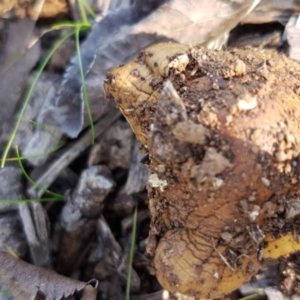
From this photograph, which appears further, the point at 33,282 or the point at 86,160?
the point at 86,160

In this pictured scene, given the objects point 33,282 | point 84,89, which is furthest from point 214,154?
point 33,282

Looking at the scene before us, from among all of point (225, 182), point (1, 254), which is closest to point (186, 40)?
point (225, 182)

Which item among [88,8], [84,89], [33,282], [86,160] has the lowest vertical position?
[33,282]

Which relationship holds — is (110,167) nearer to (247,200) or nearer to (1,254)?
(1,254)

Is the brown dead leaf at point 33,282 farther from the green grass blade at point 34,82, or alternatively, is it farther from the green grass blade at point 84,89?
the green grass blade at point 84,89

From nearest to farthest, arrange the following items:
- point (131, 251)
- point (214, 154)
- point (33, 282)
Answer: point (214, 154)
point (33, 282)
point (131, 251)

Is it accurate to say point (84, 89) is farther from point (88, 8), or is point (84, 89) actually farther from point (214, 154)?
point (214, 154)

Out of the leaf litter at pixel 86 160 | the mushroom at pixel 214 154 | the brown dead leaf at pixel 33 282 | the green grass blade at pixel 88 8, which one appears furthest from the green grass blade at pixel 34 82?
the mushroom at pixel 214 154

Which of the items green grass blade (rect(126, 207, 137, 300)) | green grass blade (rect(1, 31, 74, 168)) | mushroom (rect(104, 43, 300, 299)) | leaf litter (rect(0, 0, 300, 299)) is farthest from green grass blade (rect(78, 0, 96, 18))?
green grass blade (rect(126, 207, 137, 300))
